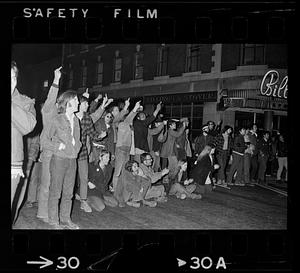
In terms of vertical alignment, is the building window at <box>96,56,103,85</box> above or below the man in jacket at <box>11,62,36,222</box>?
above

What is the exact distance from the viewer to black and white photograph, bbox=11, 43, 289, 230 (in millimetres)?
2705

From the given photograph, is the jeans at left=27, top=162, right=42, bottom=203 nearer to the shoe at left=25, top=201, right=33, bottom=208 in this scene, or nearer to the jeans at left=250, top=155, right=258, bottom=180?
the shoe at left=25, top=201, right=33, bottom=208

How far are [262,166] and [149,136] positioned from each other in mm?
826

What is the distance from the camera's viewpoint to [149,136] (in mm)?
2939

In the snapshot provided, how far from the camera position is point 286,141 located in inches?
113

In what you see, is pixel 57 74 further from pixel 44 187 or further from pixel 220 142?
pixel 220 142

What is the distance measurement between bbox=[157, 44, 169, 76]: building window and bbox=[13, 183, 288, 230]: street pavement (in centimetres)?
87

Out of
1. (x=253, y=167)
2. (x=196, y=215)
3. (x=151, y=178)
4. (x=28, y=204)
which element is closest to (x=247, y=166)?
(x=253, y=167)

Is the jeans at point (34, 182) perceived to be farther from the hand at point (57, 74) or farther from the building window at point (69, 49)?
the building window at point (69, 49)

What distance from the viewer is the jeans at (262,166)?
2.98 meters

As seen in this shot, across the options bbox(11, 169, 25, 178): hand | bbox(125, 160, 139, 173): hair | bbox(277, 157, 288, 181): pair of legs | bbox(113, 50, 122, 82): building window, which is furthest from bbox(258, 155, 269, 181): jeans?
bbox(11, 169, 25, 178): hand

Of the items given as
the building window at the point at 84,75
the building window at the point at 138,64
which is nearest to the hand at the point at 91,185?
the building window at the point at 84,75

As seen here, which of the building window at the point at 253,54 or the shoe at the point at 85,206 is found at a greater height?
the building window at the point at 253,54
